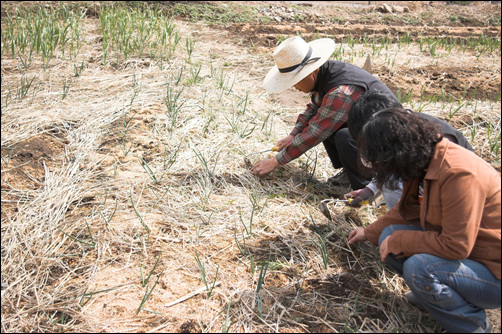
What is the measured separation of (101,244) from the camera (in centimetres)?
226

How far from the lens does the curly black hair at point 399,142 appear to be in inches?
67.7

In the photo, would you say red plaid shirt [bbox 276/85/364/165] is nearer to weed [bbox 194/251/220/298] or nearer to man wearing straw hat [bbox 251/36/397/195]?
man wearing straw hat [bbox 251/36/397/195]

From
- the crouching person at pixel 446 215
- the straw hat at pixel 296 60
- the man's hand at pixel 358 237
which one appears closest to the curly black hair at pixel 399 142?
the crouching person at pixel 446 215

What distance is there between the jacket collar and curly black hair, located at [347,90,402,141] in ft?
1.38

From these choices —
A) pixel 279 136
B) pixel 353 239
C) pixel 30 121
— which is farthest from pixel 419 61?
pixel 30 121

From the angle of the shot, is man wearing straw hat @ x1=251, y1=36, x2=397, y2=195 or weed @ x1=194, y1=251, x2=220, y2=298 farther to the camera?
man wearing straw hat @ x1=251, y1=36, x2=397, y2=195

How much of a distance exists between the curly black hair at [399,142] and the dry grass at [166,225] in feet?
2.02

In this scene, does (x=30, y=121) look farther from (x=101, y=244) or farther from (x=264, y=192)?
(x=264, y=192)

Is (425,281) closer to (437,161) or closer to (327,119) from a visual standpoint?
(437,161)

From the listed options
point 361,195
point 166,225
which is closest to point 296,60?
point 361,195

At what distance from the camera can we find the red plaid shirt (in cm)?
266

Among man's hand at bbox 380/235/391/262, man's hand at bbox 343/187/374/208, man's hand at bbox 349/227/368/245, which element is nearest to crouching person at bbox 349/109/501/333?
man's hand at bbox 380/235/391/262

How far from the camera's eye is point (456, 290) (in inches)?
69.7

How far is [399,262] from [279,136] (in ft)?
5.63
